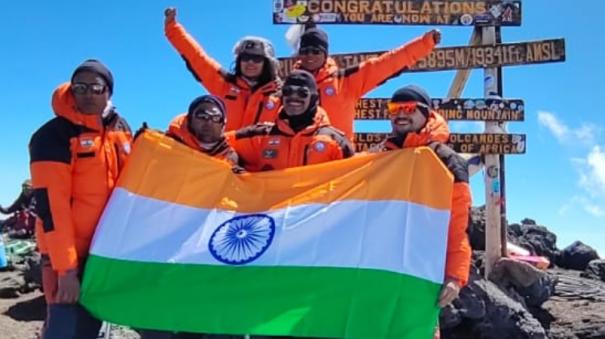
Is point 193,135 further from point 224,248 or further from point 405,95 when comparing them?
point 405,95

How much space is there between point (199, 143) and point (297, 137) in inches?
29.7

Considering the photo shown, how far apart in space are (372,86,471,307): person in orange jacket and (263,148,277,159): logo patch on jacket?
2.69ft

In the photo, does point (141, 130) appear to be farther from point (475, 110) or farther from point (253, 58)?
point (475, 110)

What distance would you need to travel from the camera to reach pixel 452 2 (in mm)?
10570

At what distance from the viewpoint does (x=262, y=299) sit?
4805 millimetres

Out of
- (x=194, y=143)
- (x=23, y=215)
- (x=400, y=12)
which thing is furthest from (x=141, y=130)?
(x=23, y=215)

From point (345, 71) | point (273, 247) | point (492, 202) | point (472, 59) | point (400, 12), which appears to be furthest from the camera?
point (492, 202)

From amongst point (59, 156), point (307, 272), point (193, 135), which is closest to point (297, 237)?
point (307, 272)

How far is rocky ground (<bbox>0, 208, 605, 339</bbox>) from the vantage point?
989 centimetres

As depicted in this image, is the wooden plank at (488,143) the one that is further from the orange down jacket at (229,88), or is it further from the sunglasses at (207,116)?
the sunglasses at (207,116)

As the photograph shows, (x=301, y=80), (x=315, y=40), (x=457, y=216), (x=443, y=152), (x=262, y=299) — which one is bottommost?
(x=262, y=299)

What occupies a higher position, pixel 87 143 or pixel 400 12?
pixel 400 12

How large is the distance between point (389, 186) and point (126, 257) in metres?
1.97

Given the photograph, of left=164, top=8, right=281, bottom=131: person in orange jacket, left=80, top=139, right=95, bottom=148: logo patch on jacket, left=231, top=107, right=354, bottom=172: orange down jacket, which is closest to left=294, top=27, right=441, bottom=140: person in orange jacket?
left=164, top=8, right=281, bottom=131: person in orange jacket
